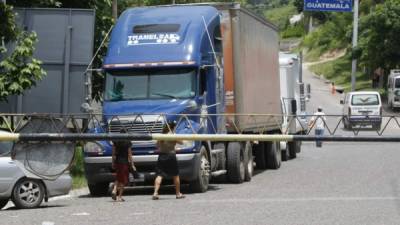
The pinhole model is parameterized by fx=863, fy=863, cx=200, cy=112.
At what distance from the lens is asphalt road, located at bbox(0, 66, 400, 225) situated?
1354 centimetres

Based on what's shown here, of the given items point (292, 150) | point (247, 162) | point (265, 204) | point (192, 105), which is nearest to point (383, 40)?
point (292, 150)

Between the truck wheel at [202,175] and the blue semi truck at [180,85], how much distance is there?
0.09 feet

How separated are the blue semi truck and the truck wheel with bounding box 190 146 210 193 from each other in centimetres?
Result: 3

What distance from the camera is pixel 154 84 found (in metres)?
18.6

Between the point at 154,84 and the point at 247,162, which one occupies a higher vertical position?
the point at 154,84

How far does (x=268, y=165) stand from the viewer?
2630 centimetres

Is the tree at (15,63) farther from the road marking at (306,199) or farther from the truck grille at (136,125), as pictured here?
the road marking at (306,199)

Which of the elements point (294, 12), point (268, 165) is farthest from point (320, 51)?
point (268, 165)

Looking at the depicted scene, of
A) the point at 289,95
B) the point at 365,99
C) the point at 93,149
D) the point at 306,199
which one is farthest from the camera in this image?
the point at 365,99

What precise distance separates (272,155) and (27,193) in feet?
36.6

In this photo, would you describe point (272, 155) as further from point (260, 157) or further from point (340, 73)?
point (340, 73)

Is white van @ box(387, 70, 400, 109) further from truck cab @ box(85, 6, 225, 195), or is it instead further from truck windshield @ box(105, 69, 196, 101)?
truck windshield @ box(105, 69, 196, 101)

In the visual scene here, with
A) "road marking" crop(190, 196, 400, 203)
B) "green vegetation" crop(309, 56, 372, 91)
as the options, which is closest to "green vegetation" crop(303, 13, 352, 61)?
"green vegetation" crop(309, 56, 372, 91)

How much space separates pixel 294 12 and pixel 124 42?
140547mm
